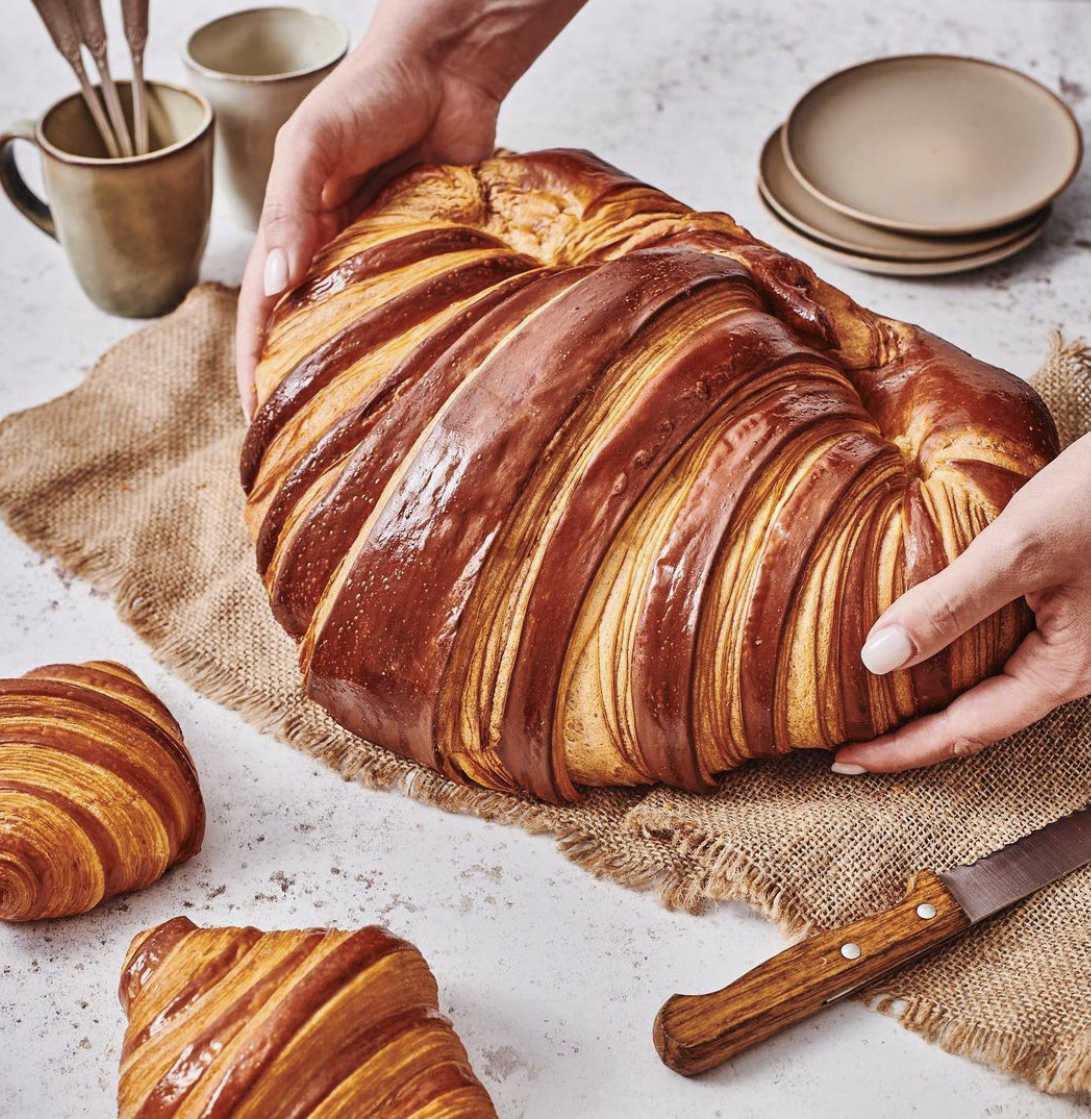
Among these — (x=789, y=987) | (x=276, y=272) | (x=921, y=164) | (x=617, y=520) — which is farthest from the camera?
(x=921, y=164)

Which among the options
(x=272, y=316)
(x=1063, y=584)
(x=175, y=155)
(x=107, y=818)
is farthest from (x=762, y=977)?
(x=175, y=155)

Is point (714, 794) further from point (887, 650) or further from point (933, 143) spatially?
point (933, 143)

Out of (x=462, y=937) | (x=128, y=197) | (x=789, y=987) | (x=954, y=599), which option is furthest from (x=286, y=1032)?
(x=128, y=197)

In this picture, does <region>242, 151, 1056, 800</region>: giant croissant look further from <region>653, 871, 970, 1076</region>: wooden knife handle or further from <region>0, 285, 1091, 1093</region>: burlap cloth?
<region>653, 871, 970, 1076</region>: wooden knife handle

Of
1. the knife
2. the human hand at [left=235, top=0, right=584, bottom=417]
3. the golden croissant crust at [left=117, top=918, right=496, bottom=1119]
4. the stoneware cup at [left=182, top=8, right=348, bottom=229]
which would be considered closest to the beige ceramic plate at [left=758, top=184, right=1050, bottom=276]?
the human hand at [left=235, top=0, right=584, bottom=417]

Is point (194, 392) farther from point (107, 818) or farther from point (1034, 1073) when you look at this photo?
point (1034, 1073)

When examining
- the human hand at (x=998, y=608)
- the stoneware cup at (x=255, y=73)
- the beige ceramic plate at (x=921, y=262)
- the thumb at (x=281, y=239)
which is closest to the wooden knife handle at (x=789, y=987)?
the human hand at (x=998, y=608)

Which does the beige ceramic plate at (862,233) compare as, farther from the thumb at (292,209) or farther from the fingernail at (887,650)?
the fingernail at (887,650)
